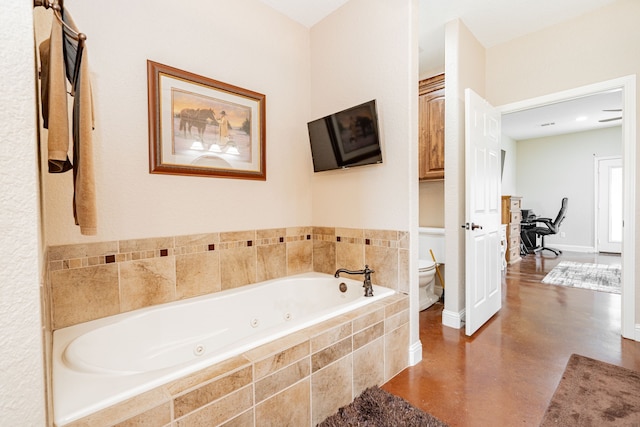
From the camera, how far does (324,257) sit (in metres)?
2.59

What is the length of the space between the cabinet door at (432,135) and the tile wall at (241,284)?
1342mm

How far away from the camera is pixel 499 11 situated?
2486 mm

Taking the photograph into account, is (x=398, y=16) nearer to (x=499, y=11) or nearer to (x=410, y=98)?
(x=410, y=98)

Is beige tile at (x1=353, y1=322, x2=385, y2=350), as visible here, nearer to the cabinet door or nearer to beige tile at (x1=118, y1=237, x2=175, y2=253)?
beige tile at (x1=118, y1=237, x2=175, y2=253)

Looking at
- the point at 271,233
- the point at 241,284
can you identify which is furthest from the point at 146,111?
the point at 241,284

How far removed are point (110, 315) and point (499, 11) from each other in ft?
12.3

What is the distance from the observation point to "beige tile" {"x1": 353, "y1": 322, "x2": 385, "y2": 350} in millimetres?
1560

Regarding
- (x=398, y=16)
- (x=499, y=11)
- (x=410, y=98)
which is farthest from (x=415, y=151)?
(x=499, y=11)

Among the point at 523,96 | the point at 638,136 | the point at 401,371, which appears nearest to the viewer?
the point at 401,371

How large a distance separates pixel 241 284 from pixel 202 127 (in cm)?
118

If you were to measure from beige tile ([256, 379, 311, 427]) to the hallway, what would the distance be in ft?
2.24

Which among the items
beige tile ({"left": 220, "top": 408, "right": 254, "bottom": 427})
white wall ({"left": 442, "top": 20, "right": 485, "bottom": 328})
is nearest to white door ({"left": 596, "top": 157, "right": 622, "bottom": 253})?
white wall ({"left": 442, "top": 20, "right": 485, "bottom": 328})

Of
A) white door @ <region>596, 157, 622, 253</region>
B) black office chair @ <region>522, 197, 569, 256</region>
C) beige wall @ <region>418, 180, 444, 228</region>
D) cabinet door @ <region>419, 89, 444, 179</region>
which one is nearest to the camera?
cabinet door @ <region>419, 89, 444, 179</region>

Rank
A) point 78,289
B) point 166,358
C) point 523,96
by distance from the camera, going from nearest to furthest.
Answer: point 78,289
point 166,358
point 523,96
